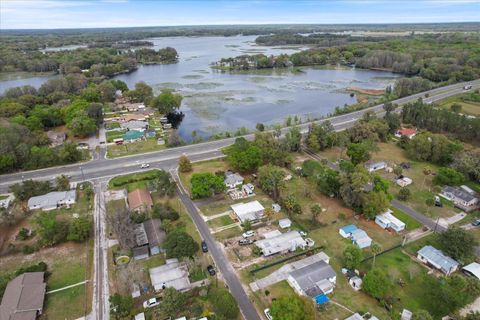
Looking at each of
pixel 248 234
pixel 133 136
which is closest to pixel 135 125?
pixel 133 136

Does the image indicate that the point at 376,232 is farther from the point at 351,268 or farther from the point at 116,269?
the point at 116,269

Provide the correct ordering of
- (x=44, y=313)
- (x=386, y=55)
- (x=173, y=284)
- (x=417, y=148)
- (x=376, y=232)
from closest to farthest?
(x=44, y=313) < (x=173, y=284) < (x=376, y=232) < (x=417, y=148) < (x=386, y=55)

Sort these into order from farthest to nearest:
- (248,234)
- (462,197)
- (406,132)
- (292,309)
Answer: (406,132) → (462,197) → (248,234) → (292,309)

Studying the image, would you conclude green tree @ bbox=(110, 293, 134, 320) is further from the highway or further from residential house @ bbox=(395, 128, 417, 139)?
residential house @ bbox=(395, 128, 417, 139)

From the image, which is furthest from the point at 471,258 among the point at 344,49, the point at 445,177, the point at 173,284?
the point at 344,49

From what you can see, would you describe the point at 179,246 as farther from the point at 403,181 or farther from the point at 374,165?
the point at 374,165

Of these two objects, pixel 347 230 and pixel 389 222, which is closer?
pixel 347 230

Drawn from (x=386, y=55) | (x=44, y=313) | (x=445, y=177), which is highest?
(x=386, y=55)
